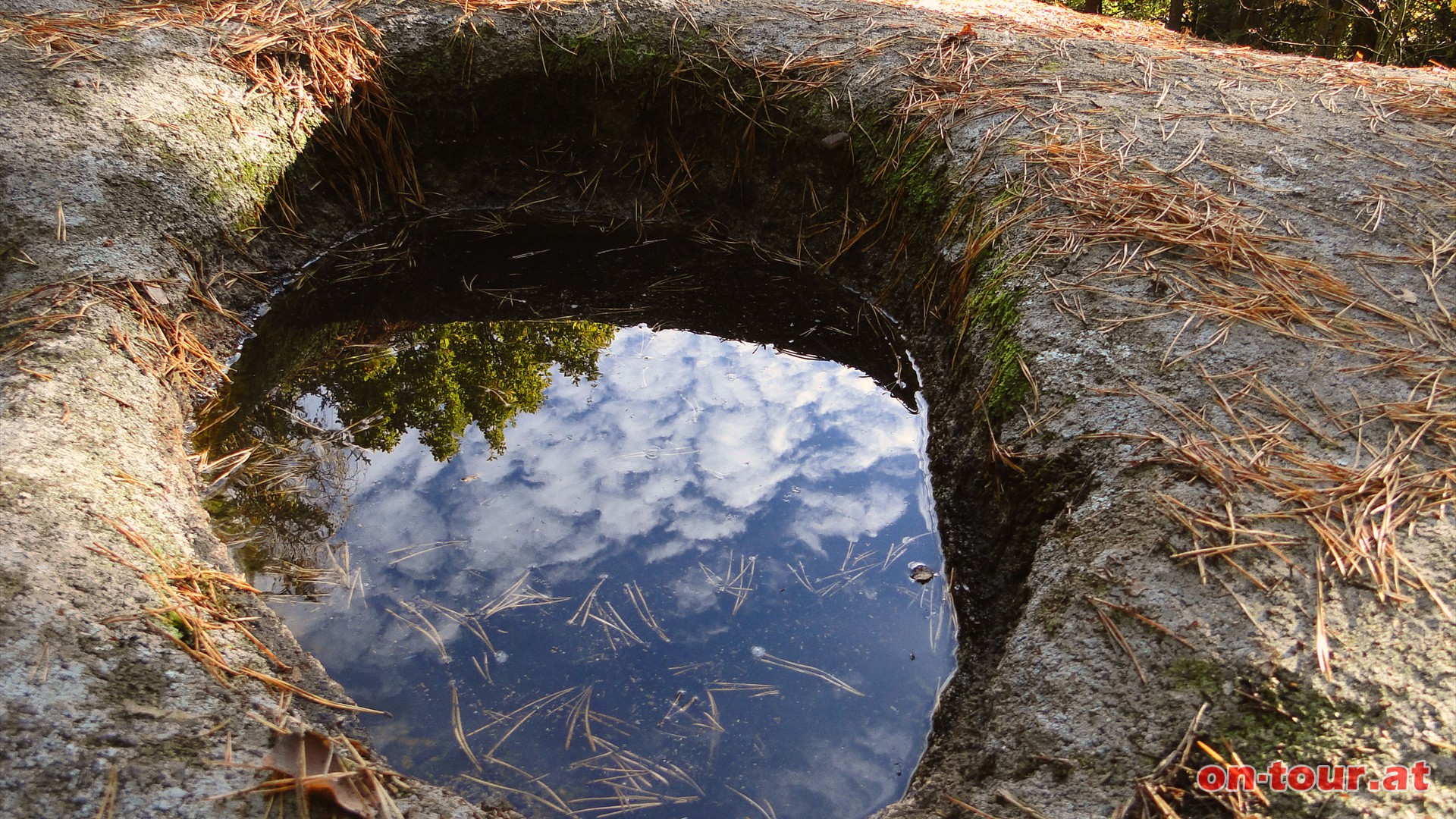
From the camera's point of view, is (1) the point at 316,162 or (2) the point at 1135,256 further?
(1) the point at 316,162

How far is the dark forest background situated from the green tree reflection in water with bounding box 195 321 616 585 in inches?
224

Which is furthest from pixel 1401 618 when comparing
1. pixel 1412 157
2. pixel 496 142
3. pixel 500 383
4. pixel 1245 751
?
pixel 496 142

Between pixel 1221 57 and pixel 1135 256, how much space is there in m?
1.90

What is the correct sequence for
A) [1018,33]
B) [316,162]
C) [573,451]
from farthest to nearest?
[1018,33], [316,162], [573,451]

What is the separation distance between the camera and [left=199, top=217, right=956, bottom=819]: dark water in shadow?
6.10 ft

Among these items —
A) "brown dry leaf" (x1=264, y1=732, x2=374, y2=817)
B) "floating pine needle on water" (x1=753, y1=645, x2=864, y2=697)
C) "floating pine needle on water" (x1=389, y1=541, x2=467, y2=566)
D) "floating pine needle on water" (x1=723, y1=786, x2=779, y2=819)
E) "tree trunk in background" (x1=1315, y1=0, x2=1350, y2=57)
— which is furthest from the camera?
"tree trunk in background" (x1=1315, y1=0, x2=1350, y2=57)

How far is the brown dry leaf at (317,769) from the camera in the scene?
1.35 metres

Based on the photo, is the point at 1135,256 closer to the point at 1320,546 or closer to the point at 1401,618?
the point at 1320,546

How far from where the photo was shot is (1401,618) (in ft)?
4.72

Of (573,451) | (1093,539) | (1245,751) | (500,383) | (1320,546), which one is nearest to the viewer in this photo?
(1245,751)

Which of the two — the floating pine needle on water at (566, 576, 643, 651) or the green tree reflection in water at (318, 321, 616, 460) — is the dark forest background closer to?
the green tree reflection in water at (318, 321, 616, 460)

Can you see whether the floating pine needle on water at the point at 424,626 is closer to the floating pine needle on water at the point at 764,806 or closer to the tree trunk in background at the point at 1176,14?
the floating pine needle on water at the point at 764,806

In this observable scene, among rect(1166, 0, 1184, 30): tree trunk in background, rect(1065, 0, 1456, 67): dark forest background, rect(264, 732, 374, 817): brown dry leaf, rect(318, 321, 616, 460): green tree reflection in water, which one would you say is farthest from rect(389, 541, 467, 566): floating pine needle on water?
rect(1166, 0, 1184, 30): tree trunk in background

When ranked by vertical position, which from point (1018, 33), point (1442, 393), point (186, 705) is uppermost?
point (1018, 33)
